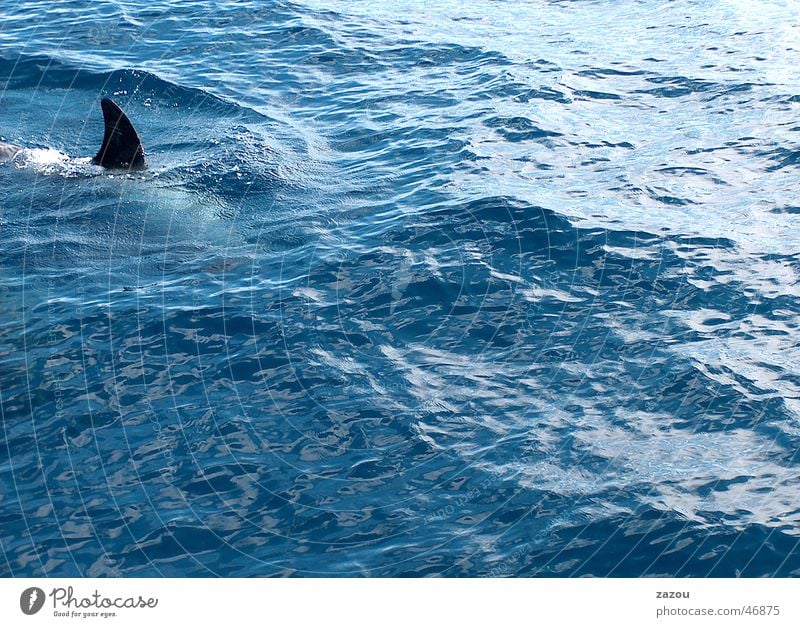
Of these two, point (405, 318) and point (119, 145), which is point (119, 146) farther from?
point (405, 318)

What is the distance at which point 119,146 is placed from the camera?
17.2 m

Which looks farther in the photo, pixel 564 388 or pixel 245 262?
pixel 245 262

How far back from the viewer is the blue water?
9.89 m

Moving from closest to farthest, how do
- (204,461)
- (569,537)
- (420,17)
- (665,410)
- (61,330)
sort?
(569,537)
(204,461)
(665,410)
(61,330)
(420,17)

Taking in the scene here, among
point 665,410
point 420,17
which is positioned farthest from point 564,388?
point 420,17

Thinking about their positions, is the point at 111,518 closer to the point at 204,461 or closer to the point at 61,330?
the point at 204,461

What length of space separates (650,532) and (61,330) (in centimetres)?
Result: 783
